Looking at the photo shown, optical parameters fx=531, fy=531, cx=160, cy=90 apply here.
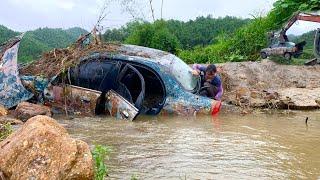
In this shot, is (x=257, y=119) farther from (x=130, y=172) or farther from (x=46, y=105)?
(x=130, y=172)

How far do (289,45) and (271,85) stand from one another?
115 inches

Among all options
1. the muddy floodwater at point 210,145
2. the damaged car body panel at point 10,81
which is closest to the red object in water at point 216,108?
the muddy floodwater at point 210,145

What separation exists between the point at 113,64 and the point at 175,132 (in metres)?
2.45

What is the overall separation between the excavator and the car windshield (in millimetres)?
6377

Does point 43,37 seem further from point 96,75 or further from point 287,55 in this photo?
point 96,75

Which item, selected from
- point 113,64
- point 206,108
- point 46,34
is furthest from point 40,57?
point 46,34

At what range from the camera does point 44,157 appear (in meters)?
4.01

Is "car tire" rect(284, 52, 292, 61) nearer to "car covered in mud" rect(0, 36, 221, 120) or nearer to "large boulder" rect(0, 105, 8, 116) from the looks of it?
"car covered in mud" rect(0, 36, 221, 120)

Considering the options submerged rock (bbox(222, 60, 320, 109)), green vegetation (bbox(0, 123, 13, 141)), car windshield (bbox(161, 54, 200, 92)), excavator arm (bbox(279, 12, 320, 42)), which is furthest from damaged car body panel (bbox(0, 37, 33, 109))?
excavator arm (bbox(279, 12, 320, 42))

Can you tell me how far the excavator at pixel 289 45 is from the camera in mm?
16172

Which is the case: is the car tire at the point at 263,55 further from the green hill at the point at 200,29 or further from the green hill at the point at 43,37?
the green hill at the point at 43,37

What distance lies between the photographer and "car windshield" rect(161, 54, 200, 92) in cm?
1051

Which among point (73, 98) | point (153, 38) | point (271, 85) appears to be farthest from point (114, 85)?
point (153, 38)

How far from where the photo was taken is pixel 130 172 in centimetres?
573
